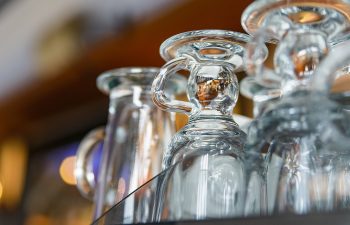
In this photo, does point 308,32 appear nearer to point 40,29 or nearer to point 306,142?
point 306,142

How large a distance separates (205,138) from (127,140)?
0.23 metres

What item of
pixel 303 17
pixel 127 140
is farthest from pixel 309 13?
pixel 127 140

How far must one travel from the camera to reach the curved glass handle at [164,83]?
0.34 m

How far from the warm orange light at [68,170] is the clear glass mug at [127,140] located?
1504 millimetres

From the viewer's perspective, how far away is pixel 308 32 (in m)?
0.28

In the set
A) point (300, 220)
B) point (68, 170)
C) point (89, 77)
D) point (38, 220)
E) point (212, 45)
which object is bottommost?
point (300, 220)

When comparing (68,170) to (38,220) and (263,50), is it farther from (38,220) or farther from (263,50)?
(263,50)

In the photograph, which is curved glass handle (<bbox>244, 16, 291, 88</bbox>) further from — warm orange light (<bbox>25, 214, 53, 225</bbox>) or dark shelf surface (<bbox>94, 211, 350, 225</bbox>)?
warm orange light (<bbox>25, 214, 53, 225</bbox>)

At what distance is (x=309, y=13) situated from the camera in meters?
0.28

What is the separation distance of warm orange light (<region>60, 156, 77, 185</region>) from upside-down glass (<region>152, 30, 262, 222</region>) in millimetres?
1732

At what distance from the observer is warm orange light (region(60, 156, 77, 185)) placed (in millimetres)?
2059

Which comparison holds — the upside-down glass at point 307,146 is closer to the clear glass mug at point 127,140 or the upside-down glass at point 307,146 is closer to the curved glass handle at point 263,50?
the curved glass handle at point 263,50

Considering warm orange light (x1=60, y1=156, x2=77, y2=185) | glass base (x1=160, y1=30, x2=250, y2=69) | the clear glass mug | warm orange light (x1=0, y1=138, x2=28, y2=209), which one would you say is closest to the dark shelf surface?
glass base (x1=160, y1=30, x2=250, y2=69)

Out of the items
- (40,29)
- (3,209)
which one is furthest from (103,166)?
(3,209)
